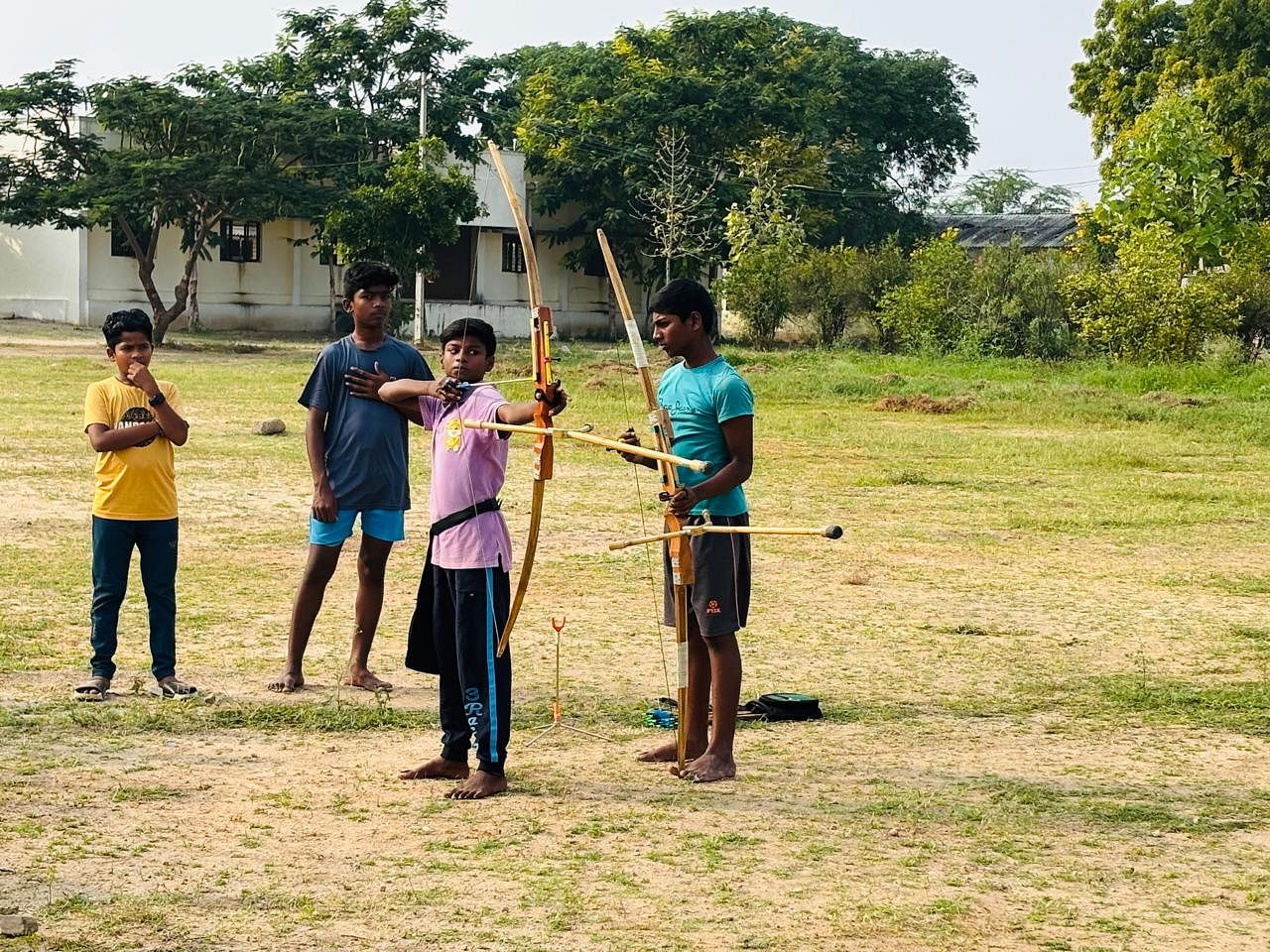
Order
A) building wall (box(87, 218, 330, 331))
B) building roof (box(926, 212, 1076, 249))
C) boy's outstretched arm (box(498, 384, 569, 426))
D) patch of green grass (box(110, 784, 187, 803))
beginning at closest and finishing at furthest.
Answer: boy's outstretched arm (box(498, 384, 569, 426)) → patch of green grass (box(110, 784, 187, 803)) → building wall (box(87, 218, 330, 331)) → building roof (box(926, 212, 1076, 249))

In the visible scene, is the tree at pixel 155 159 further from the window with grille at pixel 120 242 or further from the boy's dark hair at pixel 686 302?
the boy's dark hair at pixel 686 302

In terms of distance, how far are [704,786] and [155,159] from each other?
3504cm

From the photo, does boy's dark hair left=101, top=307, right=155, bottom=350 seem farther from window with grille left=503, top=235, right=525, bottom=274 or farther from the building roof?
the building roof

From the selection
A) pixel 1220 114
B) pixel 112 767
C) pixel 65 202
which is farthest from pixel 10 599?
pixel 1220 114

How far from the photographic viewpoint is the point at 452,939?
4.45 meters

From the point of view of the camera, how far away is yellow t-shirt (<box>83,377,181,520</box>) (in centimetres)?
728

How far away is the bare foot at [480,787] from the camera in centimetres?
585

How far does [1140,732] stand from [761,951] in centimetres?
324

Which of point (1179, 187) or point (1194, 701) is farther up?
point (1179, 187)

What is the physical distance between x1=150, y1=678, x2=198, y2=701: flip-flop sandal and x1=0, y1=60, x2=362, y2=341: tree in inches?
1239

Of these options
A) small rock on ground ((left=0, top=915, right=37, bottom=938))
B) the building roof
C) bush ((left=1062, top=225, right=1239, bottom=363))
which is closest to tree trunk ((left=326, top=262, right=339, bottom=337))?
bush ((left=1062, top=225, right=1239, bottom=363))

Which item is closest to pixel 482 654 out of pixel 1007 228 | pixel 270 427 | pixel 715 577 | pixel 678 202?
pixel 715 577

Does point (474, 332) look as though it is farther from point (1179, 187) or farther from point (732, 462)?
point (1179, 187)

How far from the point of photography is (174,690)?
23.8ft
